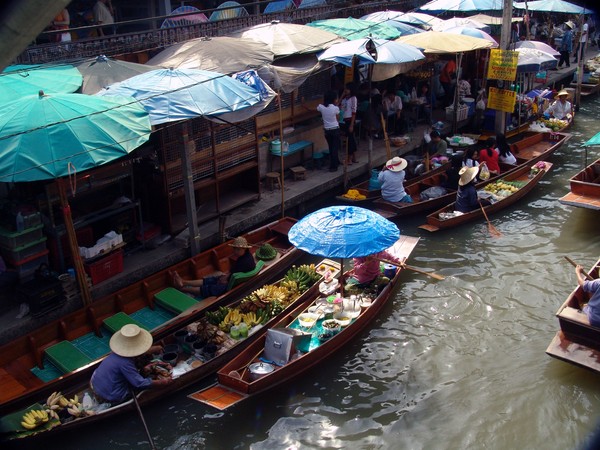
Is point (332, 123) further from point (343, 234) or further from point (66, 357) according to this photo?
point (66, 357)

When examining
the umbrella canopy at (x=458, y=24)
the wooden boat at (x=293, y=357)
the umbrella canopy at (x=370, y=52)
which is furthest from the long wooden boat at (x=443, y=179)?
the umbrella canopy at (x=458, y=24)

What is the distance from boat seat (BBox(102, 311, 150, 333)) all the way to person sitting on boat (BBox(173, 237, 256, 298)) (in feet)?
3.68

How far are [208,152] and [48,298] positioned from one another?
4.59m

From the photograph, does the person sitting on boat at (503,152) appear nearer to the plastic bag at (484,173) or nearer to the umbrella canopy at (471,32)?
the plastic bag at (484,173)

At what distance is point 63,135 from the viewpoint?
7949 millimetres

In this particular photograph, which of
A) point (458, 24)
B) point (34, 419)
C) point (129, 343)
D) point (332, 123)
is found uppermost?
point (458, 24)

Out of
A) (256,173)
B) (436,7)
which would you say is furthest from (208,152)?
(436,7)

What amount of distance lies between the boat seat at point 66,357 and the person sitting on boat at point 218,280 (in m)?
2.17

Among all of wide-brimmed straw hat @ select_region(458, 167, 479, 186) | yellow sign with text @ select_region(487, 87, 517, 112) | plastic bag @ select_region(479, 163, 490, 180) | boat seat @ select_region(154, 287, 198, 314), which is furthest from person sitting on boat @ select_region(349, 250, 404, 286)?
yellow sign with text @ select_region(487, 87, 517, 112)

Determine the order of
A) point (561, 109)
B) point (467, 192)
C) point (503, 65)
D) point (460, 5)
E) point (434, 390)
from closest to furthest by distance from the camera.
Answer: point (434, 390)
point (467, 192)
point (503, 65)
point (561, 109)
point (460, 5)

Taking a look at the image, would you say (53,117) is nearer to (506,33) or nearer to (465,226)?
(465,226)

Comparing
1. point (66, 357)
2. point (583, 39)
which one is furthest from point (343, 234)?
point (583, 39)

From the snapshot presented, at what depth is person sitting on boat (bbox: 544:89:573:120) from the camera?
19953mm

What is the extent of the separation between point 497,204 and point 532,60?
249 inches
